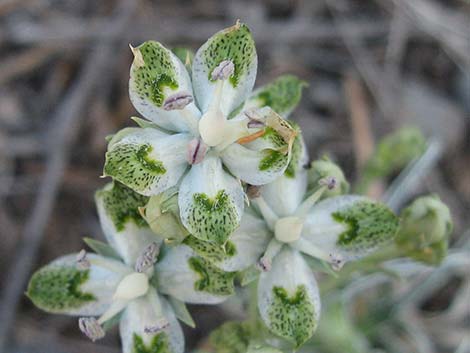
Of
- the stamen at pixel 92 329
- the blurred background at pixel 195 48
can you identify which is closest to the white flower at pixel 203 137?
the stamen at pixel 92 329

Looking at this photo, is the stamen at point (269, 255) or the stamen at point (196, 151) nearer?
the stamen at point (196, 151)

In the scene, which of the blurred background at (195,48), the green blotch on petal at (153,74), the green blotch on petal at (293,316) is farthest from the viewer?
the blurred background at (195,48)

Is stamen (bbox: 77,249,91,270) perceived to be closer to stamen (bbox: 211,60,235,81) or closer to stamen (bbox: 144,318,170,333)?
stamen (bbox: 144,318,170,333)

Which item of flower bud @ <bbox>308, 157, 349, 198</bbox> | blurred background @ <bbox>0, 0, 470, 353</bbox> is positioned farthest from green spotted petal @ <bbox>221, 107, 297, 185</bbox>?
blurred background @ <bbox>0, 0, 470, 353</bbox>

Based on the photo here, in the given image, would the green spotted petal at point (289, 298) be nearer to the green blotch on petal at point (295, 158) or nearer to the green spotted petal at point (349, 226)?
the green spotted petal at point (349, 226)

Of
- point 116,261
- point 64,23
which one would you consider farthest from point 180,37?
point 116,261

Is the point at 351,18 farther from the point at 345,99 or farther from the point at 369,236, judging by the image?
the point at 369,236
